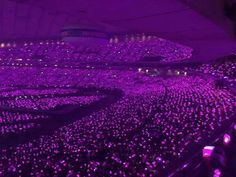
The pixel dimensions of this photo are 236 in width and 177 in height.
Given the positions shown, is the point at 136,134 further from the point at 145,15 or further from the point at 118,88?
the point at 145,15

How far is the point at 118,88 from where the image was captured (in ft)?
63.0

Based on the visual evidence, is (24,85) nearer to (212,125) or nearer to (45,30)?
(212,125)

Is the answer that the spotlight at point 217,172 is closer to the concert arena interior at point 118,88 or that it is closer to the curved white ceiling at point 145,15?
the concert arena interior at point 118,88

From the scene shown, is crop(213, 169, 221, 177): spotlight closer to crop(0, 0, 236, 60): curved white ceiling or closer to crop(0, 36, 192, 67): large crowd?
crop(0, 0, 236, 60): curved white ceiling

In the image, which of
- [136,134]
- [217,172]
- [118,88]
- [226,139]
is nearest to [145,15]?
[217,172]

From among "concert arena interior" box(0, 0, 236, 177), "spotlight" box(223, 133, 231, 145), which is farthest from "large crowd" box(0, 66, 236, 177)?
"spotlight" box(223, 133, 231, 145)

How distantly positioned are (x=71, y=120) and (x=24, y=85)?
5.56m

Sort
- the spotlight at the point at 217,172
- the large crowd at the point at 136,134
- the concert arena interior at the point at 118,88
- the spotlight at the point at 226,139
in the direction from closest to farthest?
1. the concert arena interior at the point at 118,88
2. the spotlight at the point at 217,172
3. the spotlight at the point at 226,139
4. the large crowd at the point at 136,134

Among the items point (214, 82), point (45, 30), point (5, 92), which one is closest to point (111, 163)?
point (45, 30)

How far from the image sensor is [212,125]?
33.7ft

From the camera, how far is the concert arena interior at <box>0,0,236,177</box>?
2.74 metres

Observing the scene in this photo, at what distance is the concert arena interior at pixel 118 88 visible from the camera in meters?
2.74

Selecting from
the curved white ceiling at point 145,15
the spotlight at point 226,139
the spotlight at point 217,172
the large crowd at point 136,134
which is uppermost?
the curved white ceiling at point 145,15

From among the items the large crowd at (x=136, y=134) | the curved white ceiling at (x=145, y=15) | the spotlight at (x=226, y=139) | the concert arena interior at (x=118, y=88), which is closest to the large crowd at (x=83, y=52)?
the concert arena interior at (x=118, y=88)
